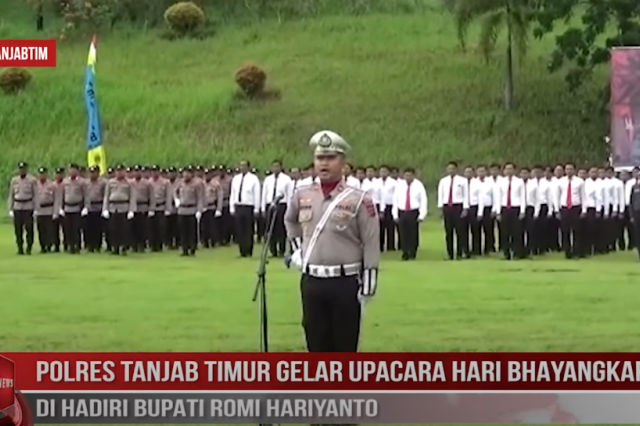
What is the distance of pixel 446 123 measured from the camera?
39.5 meters

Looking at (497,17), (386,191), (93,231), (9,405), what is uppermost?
(497,17)

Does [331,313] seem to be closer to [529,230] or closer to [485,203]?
[485,203]

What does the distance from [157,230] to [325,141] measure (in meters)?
16.0

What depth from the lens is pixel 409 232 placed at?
72.6ft

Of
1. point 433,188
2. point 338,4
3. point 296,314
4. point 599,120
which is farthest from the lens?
point 338,4

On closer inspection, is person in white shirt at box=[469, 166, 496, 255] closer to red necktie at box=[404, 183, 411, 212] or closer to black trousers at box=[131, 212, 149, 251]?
red necktie at box=[404, 183, 411, 212]

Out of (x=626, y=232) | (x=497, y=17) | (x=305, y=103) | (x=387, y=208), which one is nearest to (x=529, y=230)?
(x=387, y=208)

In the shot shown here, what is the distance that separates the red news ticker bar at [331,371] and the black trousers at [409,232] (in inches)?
572

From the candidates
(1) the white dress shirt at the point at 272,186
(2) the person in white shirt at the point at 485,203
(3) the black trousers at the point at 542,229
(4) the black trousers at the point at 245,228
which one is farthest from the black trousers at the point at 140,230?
(3) the black trousers at the point at 542,229

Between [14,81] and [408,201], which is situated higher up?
[14,81]

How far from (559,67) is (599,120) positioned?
2139 mm

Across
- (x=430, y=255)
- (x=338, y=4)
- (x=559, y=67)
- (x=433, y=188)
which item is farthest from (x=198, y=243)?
(x=338, y=4)

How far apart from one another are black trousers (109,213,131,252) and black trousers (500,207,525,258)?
18.7ft

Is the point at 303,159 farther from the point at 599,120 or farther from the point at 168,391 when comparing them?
the point at 168,391
